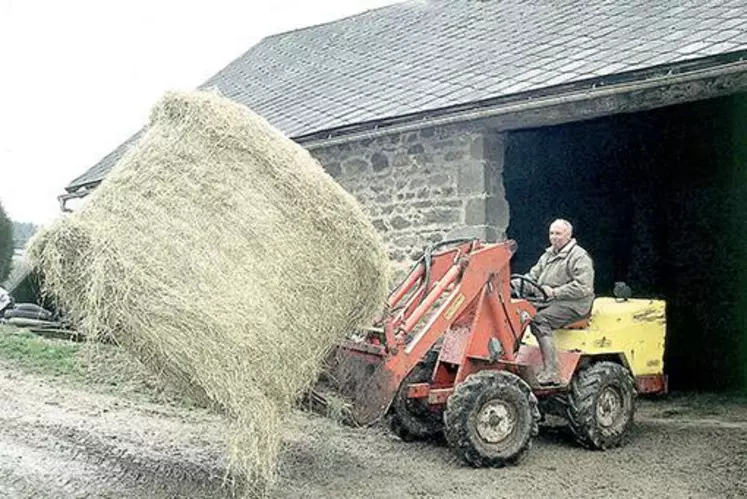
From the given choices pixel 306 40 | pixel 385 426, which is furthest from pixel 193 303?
pixel 306 40

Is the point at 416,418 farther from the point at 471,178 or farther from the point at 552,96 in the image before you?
the point at 552,96

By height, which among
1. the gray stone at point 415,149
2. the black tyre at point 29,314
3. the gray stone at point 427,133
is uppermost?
the gray stone at point 427,133

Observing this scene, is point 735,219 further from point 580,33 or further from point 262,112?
point 262,112

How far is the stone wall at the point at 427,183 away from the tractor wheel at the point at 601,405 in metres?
2.24

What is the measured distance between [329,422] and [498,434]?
1.84m

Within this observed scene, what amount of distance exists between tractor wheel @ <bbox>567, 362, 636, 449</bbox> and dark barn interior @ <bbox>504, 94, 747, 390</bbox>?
409 centimetres

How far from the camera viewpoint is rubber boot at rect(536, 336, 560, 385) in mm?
5777

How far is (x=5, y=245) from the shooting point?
1650cm

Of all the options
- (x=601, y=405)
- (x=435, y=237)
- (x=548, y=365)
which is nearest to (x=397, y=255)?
(x=435, y=237)

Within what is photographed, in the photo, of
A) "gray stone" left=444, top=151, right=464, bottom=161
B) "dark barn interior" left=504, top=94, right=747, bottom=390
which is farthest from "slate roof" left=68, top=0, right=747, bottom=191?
"dark barn interior" left=504, top=94, right=747, bottom=390

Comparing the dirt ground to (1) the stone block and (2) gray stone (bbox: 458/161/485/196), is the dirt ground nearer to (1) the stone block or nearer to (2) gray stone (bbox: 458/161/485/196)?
(2) gray stone (bbox: 458/161/485/196)

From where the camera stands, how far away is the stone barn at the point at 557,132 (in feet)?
22.8

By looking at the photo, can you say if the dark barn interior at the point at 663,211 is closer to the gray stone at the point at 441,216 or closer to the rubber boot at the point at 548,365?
the gray stone at the point at 441,216

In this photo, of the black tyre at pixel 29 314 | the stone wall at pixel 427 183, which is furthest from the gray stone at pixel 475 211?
the black tyre at pixel 29 314
